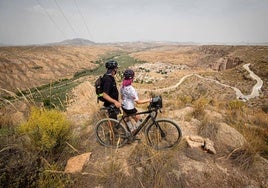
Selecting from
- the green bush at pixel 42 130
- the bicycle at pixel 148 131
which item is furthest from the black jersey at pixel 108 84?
the green bush at pixel 42 130

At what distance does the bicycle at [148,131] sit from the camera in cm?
418

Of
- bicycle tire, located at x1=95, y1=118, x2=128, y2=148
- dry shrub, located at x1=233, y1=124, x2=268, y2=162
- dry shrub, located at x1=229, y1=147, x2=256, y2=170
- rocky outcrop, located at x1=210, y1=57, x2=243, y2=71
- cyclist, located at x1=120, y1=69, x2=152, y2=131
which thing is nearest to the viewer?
dry shrub, located at x1=229, y1=147, x2=256, y2=170

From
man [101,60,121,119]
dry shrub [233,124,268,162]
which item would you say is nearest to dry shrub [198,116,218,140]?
dry shrub [233,124,268,162]

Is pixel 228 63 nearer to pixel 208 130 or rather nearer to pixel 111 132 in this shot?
pixel 208 130

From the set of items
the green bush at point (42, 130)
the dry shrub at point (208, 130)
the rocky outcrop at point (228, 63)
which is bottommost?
the rocky outcrop at point (228, 63)

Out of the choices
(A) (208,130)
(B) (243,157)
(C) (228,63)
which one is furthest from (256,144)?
(C) (228,63)

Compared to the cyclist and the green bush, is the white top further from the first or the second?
the green bush

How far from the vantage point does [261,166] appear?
12.0ft

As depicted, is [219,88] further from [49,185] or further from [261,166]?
[49,185]

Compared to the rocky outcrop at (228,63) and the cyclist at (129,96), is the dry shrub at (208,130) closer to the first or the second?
the cyclist at (129,96)

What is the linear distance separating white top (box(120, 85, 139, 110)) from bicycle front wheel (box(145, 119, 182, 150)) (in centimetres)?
64

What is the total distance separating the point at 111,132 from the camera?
4.49 m

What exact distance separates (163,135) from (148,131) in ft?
1.15

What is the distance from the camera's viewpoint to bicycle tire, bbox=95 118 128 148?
4406 mm
